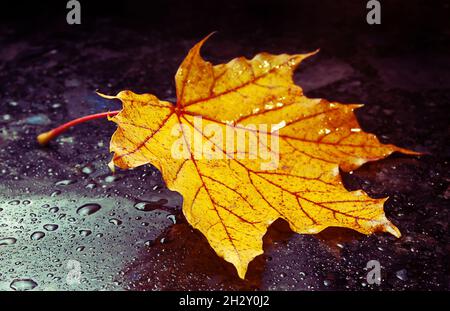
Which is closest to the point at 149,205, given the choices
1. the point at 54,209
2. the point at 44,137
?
the point at 54,209

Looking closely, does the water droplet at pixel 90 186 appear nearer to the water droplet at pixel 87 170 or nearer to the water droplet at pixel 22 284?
the water droplet at pixel 87 170

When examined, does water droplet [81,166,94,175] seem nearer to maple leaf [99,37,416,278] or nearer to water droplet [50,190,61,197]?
water droplet [50,190,61,197]

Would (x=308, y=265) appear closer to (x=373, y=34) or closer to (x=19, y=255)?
(x=19, y=255)

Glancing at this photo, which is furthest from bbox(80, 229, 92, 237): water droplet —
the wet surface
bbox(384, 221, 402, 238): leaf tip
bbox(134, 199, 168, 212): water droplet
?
bbox(384, 221, 402, 238): leaf tip

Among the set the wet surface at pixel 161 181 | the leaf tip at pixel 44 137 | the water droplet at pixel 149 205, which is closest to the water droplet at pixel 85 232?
the wet surface at pixel 161 181

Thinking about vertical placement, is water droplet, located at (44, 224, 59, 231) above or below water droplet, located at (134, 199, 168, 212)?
below

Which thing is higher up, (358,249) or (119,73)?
(119,73)

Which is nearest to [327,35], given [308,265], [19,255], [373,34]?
[373,34]
